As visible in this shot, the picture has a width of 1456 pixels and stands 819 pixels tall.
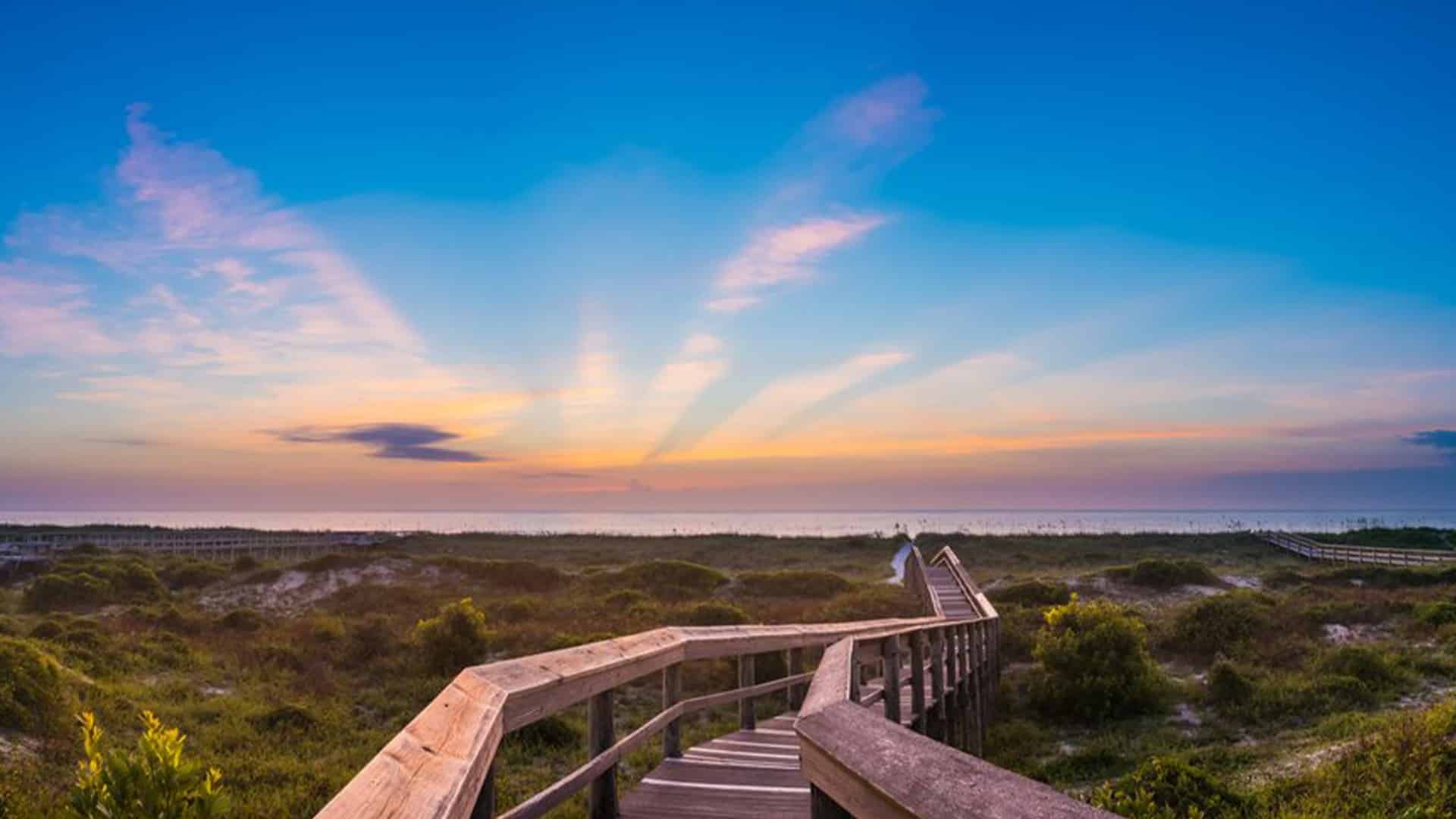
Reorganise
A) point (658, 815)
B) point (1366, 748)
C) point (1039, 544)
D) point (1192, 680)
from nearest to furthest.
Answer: point (658, 815) → point (1366, 748) → point (1192, 680) → point (1039, 544)

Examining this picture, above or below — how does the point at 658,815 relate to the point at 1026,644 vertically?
above

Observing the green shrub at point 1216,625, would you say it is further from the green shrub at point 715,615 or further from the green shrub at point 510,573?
the green shrub at point 510,573

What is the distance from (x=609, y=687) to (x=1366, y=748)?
9.86 metres

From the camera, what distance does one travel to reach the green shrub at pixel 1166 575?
111 feet

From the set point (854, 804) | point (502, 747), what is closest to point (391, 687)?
point (502, 747)

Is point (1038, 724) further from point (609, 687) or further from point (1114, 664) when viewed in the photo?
point (609, 687)

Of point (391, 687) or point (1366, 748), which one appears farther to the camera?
point (391, 687)

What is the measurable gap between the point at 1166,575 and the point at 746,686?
1248 inches

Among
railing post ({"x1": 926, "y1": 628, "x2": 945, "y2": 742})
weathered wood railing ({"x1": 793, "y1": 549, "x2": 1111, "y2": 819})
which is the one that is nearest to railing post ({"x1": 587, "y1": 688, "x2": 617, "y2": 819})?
weathered wood railing ({"x1": 793, "y1": 549, "x2": 1111, "y2": 819})

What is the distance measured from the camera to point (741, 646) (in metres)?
6.41

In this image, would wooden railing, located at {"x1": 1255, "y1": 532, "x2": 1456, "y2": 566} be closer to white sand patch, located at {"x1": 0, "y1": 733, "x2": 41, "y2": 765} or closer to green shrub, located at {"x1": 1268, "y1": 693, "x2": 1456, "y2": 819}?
green shrub, located at {"x1": 1268, "y1": 693, "x2": 1456, "y2": 819}

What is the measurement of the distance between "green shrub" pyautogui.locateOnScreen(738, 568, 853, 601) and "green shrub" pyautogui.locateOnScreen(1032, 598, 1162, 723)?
15.7m

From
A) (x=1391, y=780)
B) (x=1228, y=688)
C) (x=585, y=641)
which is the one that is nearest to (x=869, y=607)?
(x=585, y=641)

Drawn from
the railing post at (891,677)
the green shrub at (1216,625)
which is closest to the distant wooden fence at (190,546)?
the green shrub at (1216,625)
